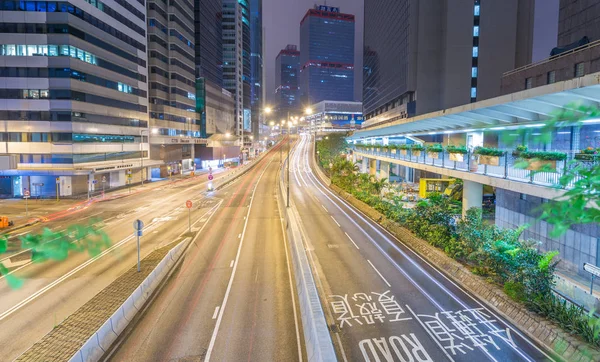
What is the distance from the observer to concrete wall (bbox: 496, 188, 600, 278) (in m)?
16.7

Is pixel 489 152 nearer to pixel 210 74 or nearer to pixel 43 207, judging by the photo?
pixel 43 207

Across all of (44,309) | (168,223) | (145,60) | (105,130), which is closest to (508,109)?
(44,309)

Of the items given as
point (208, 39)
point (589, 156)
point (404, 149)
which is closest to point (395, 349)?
point (589, 156)

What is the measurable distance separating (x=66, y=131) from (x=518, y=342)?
5048cm

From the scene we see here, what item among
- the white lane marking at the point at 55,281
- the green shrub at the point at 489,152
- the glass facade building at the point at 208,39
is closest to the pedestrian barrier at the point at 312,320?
the white lane marking at the point at 55,281

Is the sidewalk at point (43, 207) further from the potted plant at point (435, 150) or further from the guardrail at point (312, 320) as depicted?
the potted plant at point (435, 150)

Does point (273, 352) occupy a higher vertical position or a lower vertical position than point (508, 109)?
lower

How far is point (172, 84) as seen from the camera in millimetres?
77750

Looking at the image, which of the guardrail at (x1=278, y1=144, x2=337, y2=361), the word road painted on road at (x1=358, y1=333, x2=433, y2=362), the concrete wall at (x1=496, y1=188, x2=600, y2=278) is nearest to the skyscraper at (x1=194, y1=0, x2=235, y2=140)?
the concrete wall at (x1=496, y1=188, x2=600, y2=278)

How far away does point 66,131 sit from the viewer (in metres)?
44.9

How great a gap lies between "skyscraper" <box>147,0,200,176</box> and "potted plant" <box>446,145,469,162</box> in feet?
189

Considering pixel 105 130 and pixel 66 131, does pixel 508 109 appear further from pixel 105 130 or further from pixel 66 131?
pixel 105 130

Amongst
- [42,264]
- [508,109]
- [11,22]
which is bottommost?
[42,264]

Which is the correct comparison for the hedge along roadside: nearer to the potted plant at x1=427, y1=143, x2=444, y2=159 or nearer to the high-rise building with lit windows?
the potted plant at x1=427, y1=143, x2=444, y2=159
